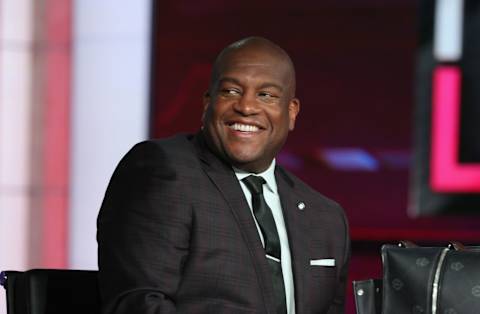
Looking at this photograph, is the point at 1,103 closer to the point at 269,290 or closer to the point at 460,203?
the point at 460,203

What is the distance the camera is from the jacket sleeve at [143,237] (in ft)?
6.36

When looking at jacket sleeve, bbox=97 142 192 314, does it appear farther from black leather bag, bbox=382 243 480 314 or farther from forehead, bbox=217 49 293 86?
black leather bag, bbox=382 243 480 314

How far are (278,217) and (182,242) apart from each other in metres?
0.27

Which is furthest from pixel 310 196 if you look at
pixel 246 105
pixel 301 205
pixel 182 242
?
pixel 182 242

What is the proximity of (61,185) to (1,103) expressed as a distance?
0.40 metres

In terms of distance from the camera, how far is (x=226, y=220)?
2.05 metres

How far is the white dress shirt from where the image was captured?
83.1 inches

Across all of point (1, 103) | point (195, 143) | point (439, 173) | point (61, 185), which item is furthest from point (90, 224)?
point (195, 143)

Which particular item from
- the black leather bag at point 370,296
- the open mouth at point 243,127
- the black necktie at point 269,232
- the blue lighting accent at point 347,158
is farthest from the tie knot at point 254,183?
the blue lighting accent at point 347,158

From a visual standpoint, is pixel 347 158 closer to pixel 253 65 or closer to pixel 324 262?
pixel 324 262

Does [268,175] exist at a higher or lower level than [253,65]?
lower

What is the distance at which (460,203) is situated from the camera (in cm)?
416

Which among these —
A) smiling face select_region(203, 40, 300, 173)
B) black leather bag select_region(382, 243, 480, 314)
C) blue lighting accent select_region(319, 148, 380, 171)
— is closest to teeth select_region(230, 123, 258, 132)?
smiling face select_region(203, 40, 300, 173)

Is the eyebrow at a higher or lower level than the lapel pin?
higher
